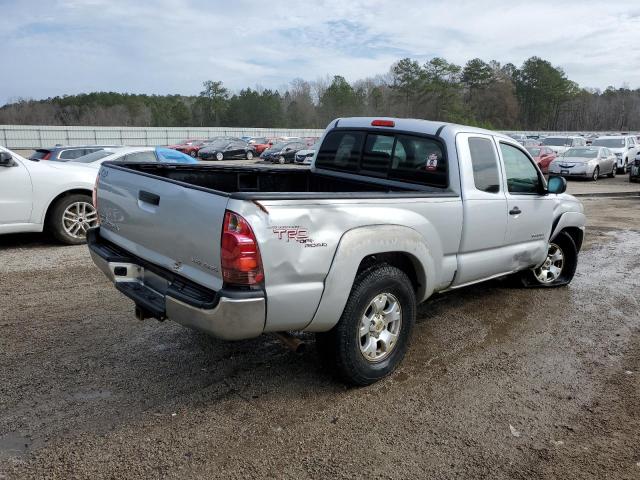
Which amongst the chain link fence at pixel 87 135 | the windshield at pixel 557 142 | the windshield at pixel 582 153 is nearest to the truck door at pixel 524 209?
the windshield at pixel 582 153

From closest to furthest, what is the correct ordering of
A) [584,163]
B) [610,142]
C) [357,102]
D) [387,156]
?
[387,156] → [584,163] → [610,142] → [357,102]

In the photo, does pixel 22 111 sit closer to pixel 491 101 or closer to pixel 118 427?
pixel 491 101

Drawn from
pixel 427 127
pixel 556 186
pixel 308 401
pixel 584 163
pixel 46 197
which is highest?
pixel 427 127

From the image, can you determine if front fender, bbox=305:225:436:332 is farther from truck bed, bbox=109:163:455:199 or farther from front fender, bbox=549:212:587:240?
front fender, bbox=549:212:587:240

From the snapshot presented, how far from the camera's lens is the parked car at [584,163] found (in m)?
22.1

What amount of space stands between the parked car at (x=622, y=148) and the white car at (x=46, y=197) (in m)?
25.5

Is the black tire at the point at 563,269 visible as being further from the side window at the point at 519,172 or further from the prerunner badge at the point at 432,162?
the prerunner badge at the point at 432,162

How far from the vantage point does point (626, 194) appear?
58.0 ft

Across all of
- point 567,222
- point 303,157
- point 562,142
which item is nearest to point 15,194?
point 567,222

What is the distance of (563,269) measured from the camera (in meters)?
6.52

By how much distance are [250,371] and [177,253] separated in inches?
47.2

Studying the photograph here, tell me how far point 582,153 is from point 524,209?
20604mm

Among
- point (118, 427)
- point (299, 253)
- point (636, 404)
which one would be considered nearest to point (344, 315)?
point (299, 253)

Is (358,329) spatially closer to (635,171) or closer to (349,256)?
(349,256)
